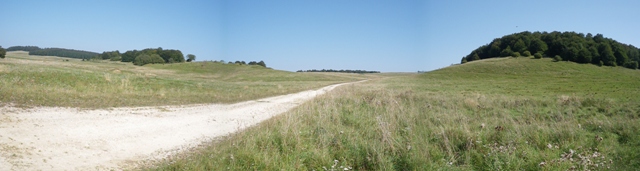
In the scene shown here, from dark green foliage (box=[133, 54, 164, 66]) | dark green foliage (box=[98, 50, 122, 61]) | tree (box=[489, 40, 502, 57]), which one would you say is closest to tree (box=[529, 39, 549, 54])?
tree (box=[489, 40, 502, 57])

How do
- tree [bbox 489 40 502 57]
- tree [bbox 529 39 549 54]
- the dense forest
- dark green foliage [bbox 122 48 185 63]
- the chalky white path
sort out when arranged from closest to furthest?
the chalky white path < the dense forest < tree [bbox 529 39 549 54] < tree [bbox 489 40 502 57] < dark green foliage [bbox 122 48 185 63]

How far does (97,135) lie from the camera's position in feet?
28.0

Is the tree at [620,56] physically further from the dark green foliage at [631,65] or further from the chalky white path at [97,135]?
the chalky white path at [97,135]

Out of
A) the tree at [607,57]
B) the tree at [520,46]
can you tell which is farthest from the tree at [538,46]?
the tree at [607,57]

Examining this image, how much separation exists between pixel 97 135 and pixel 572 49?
Answer: 96417 mm

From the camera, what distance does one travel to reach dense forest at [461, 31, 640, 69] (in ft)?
255

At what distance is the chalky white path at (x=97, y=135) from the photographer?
624 cm

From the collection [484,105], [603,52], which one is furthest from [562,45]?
[484,105]

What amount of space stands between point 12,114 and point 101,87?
1112 cm

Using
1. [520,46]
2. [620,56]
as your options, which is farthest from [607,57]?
[520,46]

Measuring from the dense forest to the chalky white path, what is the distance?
90.1 meters

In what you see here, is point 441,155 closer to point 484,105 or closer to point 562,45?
point 484,105

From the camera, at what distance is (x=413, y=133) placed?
8867mm

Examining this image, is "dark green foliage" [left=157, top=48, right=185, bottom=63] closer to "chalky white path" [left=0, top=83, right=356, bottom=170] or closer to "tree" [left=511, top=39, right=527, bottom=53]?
"tree" [left=511, top=39, right=527, bottom=53]
